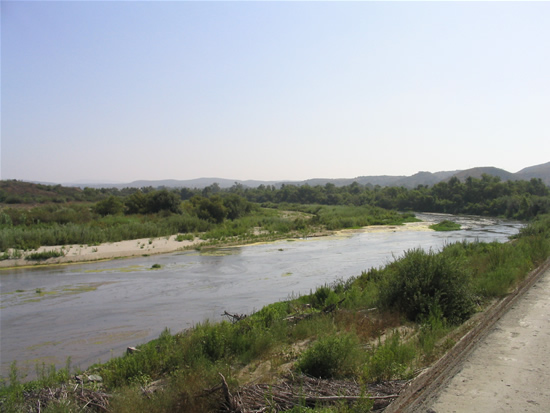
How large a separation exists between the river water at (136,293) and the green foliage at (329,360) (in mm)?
6014

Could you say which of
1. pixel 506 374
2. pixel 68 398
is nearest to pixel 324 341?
pixel 506 374

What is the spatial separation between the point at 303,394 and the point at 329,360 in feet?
4.56

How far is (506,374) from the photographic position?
19.3ft

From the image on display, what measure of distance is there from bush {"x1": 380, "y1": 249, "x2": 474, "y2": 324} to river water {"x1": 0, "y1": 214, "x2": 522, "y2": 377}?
19.0ft

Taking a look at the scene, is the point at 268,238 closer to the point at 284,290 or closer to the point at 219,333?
the point at 284,290

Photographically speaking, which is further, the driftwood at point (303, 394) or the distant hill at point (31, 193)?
the distant hill at point (31, 193)

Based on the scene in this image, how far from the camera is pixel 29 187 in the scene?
72.4 meters

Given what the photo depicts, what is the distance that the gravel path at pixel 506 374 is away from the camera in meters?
4.93

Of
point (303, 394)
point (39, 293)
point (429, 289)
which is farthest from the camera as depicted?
point (39, 293)

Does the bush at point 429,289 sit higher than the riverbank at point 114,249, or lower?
higher

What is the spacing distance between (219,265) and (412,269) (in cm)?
1646

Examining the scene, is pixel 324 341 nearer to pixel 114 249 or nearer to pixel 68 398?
pixel 68 398

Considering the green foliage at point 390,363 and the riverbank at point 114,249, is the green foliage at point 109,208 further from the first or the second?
the green foliage at point 390,363

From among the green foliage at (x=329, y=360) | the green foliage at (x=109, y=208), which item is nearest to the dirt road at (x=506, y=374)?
the green foliage at (x=329, y=360)
